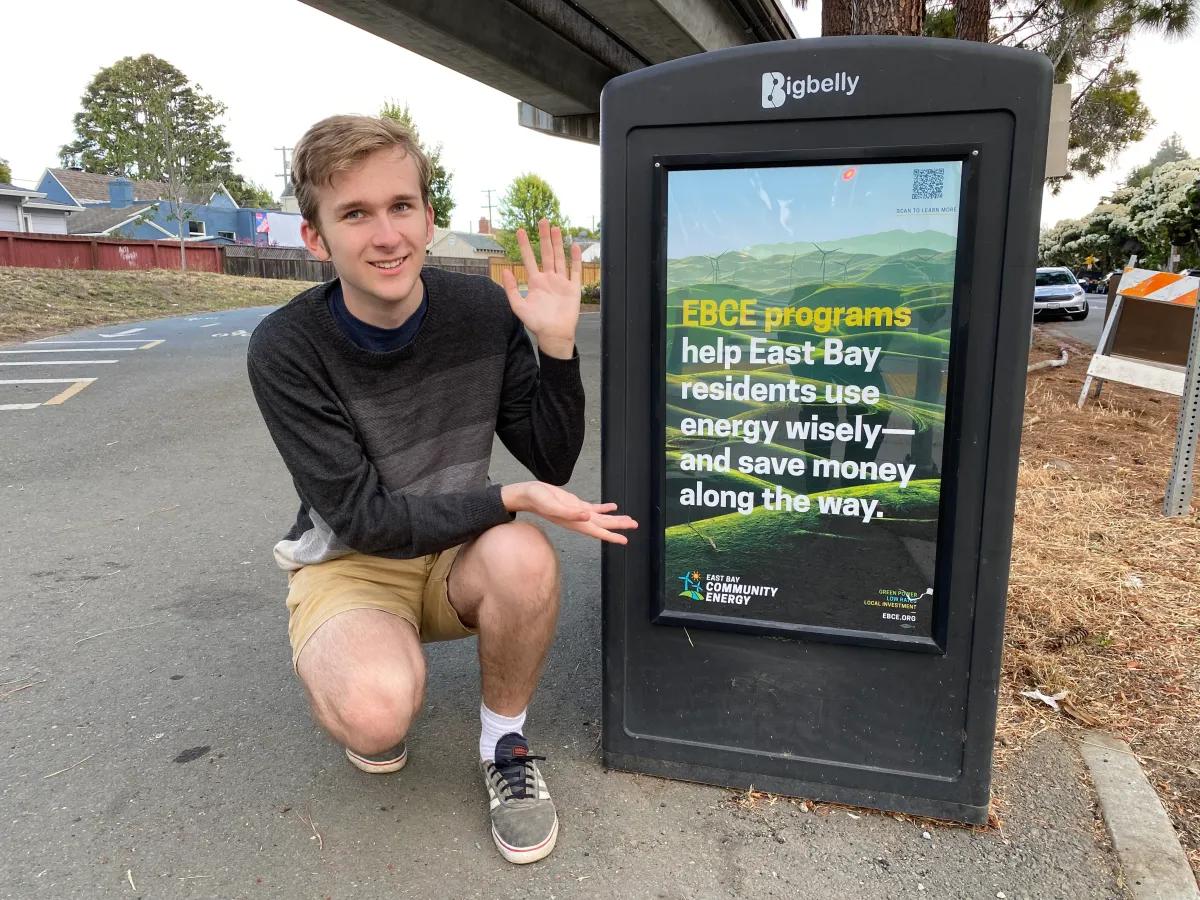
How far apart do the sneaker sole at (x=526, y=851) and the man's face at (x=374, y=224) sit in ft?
4.63

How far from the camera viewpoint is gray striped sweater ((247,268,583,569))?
2146mm

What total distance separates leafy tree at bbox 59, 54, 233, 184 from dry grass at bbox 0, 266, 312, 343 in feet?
41.4

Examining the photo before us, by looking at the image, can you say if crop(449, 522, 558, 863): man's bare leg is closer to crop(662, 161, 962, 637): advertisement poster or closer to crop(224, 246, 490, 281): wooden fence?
crop(662, 161, 962, 637): advertisement poster

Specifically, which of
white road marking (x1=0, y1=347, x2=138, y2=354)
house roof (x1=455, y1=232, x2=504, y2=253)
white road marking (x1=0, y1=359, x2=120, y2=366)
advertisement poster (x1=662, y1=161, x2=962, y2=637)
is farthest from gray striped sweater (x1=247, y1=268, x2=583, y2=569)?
house roof (x1=455, y1=232, x2=504, y2=253)

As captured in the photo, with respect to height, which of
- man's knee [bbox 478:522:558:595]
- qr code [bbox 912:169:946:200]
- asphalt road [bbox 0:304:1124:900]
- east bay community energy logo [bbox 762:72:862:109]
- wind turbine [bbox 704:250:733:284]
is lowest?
asphalt road [bbox 0:304:1124:900]

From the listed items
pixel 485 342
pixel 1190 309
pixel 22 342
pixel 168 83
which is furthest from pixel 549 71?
pixel 168 83

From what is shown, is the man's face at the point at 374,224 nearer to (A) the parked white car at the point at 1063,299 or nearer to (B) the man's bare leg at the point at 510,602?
(B) the man's bare leg at the point at 510,602

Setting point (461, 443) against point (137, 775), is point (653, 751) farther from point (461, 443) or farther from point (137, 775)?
point (137, 775)

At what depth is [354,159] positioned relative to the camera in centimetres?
213

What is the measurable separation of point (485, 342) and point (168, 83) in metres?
64.2

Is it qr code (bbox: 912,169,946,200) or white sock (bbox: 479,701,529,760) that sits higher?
qr code (bbox: 912,169,946,200)

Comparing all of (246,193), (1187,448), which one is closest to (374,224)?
(1187,448)

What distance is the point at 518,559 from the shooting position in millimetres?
2184

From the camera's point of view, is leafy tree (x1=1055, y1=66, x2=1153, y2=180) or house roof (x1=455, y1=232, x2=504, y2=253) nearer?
Answer: leafy tree (x1=1055, y1=66, x2=1153, y2=180)
